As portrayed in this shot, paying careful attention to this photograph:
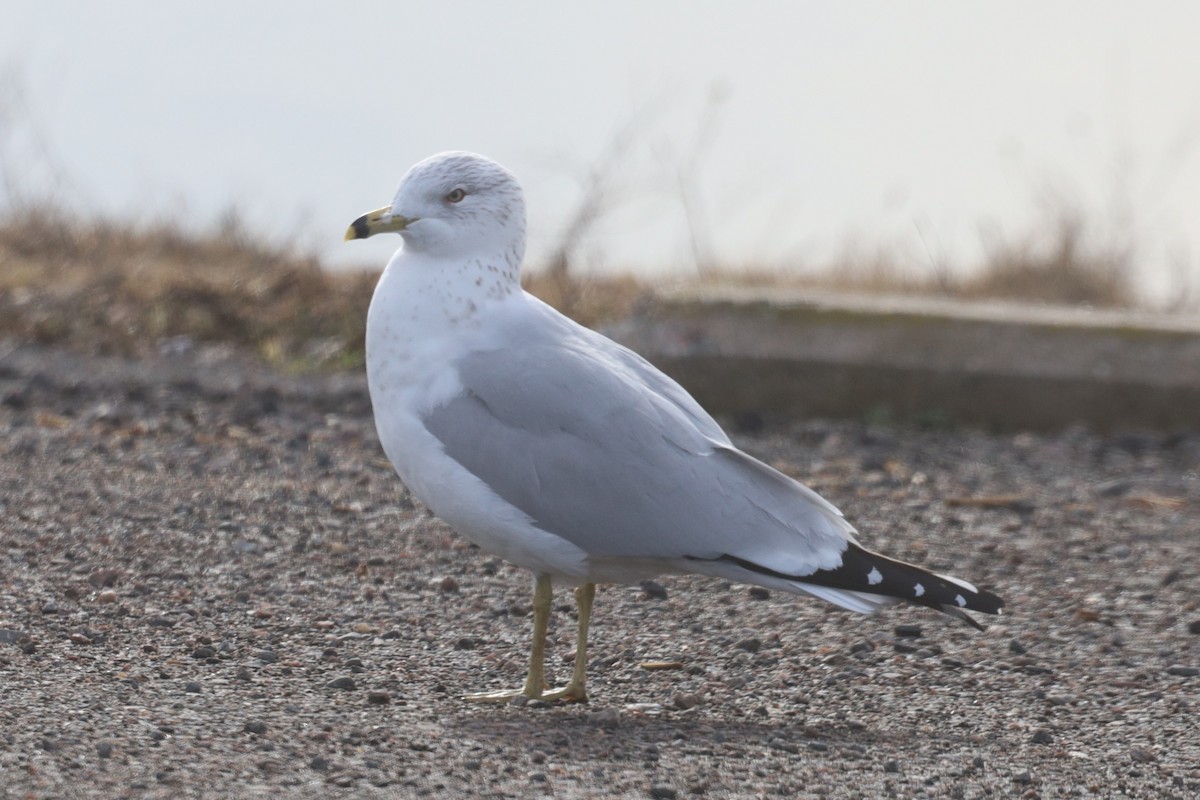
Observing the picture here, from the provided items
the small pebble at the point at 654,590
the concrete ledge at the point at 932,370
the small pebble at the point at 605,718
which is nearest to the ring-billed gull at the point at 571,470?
the small pebble at the point at 605,718

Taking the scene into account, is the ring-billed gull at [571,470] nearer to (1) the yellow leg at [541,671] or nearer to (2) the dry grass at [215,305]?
(1) the yellow leg at [541,671]

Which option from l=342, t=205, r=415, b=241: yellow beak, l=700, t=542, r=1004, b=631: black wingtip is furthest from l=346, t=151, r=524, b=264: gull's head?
l=700, t=542, r=1004, b=631: black wingtip

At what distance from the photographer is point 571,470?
3512 mm

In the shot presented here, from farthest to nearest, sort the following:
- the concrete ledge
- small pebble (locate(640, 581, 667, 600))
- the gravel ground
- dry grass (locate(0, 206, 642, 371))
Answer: dry grass (locate(0, 206, 642, 371)) → the concrete ledge → small pebble (locate(640, 581, 667, 600)) → the gravel ground

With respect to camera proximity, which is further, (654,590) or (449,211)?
(654,590)

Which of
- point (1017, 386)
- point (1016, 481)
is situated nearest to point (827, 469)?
point (1016, 481)

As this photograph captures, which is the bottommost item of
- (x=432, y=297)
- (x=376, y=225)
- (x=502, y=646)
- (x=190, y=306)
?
(x=502, y=646)

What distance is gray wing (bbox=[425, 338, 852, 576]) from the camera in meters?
3.49

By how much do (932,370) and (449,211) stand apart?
3.79m

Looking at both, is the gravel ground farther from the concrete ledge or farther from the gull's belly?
the concrete ledge

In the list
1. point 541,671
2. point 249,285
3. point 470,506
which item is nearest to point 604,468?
point 470,506

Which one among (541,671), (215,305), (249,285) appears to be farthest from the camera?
(249,285)

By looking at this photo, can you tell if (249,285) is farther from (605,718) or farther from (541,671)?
(605,718)

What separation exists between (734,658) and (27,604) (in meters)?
1.82
